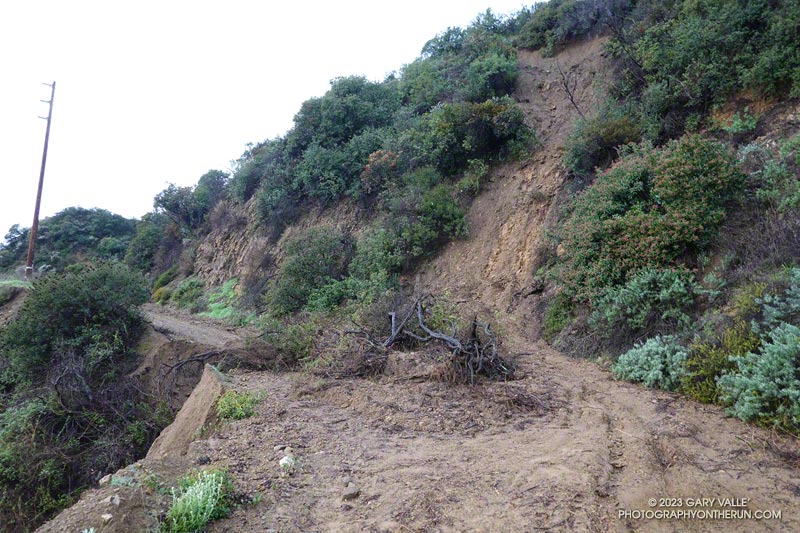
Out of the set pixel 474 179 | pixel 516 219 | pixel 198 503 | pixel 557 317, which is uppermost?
pixel 474 179

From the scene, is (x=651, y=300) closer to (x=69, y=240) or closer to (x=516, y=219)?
(x=516, y=219)

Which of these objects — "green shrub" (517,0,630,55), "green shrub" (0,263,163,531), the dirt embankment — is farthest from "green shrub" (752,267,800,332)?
"green shrub" (517,0,630,55)

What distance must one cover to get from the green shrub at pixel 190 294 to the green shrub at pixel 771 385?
20.4m

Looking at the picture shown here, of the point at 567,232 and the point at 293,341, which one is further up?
the point at 567,232

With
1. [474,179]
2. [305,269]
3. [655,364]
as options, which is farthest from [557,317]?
[305,269]

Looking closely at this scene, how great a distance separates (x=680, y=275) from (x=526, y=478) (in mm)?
4909


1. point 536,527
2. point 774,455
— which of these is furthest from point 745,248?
point 536,527

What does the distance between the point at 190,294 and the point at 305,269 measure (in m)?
10.9

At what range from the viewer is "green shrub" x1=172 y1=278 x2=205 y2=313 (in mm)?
22372

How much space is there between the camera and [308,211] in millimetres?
20766

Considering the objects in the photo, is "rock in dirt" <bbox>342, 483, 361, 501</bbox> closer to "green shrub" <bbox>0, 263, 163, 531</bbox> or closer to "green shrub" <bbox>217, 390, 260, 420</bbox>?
"green shrub" <bbox>217, 390, 260, 420</bbox>

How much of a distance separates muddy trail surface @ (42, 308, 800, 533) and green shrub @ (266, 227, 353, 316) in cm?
877

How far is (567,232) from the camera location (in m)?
9.80

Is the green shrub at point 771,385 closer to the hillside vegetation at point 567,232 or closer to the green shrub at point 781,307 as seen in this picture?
the hillside vegetation at point 567,232
